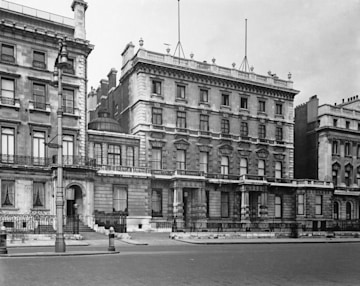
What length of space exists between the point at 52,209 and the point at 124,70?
1829cm

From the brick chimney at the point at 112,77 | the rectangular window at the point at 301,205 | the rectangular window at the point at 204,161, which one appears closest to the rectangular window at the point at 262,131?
the rectangular window at the point at 204,161

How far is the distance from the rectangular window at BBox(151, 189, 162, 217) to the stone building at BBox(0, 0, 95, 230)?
7672mm

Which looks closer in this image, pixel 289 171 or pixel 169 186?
pixel 169 186

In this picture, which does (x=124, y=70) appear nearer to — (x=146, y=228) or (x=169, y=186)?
(x=169, y=186)

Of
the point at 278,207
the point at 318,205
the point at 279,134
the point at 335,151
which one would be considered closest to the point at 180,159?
the point at 278,207

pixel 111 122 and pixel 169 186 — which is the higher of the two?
pixel 111 122

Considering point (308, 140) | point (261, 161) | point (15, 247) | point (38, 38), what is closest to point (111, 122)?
point (38, 38)

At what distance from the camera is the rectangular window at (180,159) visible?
4432cm

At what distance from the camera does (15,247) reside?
80.7 ft

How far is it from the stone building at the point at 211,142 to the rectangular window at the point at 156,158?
10 cm

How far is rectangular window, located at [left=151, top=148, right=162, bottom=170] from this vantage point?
4288cm

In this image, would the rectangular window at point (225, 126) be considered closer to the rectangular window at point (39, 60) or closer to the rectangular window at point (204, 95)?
the rectangular window at point (204, 95)

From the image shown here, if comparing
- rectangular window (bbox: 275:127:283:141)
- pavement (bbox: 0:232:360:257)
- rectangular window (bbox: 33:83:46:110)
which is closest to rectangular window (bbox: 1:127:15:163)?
rectangular window (bbox: 33:83:46:110)

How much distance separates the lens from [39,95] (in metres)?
36.4
